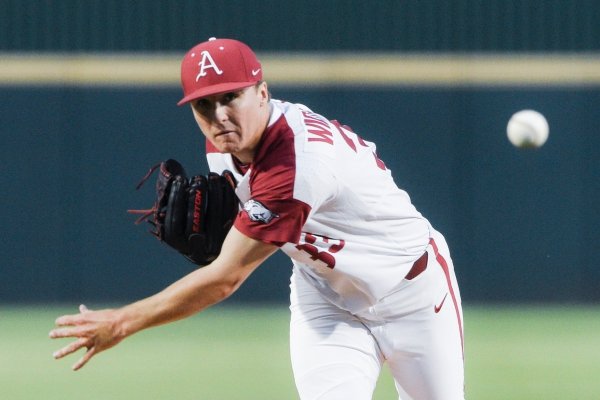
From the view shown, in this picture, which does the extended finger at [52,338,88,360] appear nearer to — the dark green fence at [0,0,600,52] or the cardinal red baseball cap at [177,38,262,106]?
the cardinal red baseball cap at [177,38,262,106]

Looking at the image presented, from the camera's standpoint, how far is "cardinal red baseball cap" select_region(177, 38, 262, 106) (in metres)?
4.48

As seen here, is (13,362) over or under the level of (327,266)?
under

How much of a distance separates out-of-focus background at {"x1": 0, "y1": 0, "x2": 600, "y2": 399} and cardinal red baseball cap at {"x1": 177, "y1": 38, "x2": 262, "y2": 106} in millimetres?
7227

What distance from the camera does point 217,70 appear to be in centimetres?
448

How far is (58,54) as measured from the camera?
38.6 feet

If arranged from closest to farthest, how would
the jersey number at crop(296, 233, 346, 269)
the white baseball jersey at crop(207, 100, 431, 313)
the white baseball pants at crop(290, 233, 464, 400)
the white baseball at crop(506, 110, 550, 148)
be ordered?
the white baseball jersey at crop(207, 100, 431, 313) → the jersey number at crop(296, 233, 346, 269) → the white baseball pants at crop(290, 233, 464, 400) → the white baseball at crop(506, 110, 550, 148)

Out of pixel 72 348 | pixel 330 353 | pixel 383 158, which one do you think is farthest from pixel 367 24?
pixel 72 348

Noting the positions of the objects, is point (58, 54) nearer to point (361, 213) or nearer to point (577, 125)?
point (577, 125)

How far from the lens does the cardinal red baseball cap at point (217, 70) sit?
4.48 m

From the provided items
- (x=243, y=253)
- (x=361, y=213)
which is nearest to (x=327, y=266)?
(x=361, y=213)

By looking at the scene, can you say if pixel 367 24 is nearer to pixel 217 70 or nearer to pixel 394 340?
pixel 394 340

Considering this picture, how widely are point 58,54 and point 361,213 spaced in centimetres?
755

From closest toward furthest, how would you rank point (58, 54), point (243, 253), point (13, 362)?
point (243, 253) < point (13, 362) < point (58, 54)

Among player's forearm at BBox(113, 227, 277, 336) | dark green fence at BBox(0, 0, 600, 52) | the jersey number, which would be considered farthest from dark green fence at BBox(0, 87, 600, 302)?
player's forearm at BBox(113, 227, 277, 336)
